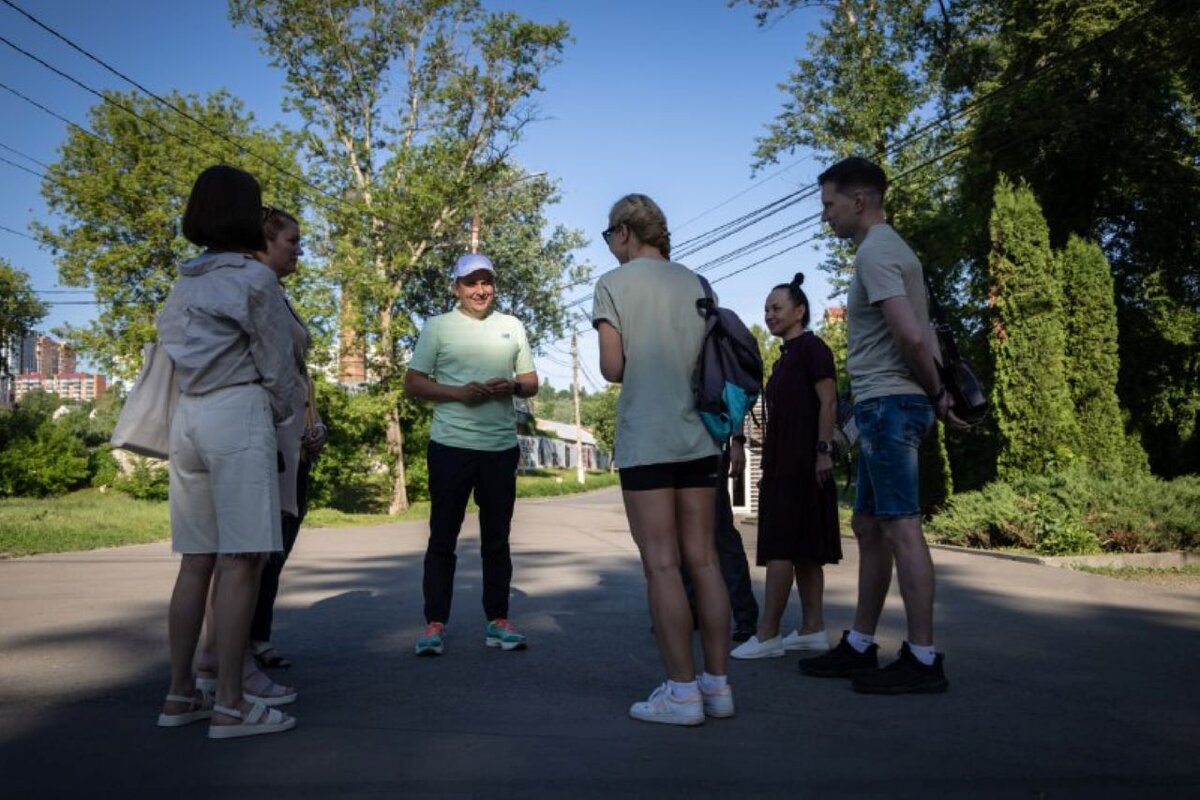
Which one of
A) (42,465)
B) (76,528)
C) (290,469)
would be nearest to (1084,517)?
(290,469)

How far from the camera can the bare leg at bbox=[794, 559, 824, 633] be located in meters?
5.23

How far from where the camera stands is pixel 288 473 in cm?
446

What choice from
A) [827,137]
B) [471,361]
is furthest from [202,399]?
[827,137]

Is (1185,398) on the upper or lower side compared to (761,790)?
upper

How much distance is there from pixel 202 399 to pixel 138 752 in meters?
1.17

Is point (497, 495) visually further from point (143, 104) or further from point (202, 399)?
point (143, 104)

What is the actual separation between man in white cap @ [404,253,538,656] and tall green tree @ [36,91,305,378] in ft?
84.3

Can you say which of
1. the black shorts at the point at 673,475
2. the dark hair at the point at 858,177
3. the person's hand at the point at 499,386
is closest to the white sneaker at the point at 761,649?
the black shorts at the point at 673,475

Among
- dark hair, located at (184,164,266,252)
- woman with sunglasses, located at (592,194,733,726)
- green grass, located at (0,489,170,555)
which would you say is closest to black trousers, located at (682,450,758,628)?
woman with sunglasses, located at (592,194,733,726)

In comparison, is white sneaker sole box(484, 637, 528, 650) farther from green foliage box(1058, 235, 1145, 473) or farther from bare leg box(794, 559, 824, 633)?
green foliage box(1058, 235, 1145, 473)

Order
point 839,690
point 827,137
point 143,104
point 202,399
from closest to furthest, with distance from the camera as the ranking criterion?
point 202,399
point 839,690
point 827,137
point 143,104

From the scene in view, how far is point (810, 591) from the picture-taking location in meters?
5.24

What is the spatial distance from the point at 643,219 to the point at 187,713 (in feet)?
8.28

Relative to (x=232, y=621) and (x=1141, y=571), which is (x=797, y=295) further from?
(x=1141, y=571)
